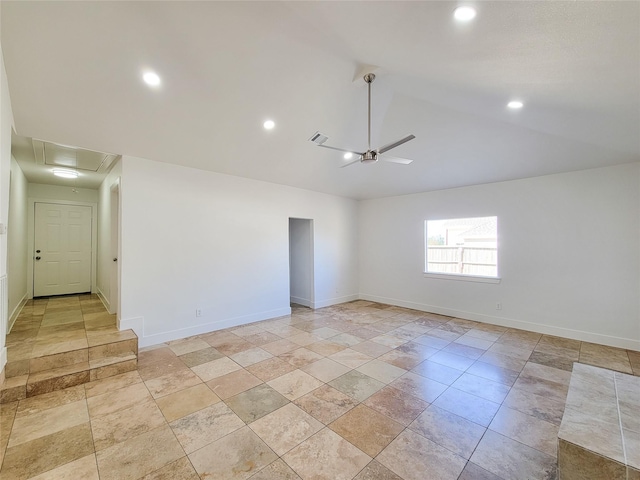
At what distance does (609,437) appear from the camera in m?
1.39

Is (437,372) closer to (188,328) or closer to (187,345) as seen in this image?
(187,345)

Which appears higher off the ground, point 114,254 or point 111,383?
point 114,254

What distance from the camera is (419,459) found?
196cm

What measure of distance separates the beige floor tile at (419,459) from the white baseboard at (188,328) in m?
3.59

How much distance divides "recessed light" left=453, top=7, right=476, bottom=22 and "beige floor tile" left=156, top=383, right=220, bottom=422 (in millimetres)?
3925

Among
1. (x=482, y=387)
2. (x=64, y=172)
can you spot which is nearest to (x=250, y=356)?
(x=482, y=387)

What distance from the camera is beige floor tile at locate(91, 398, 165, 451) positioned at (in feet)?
7.06

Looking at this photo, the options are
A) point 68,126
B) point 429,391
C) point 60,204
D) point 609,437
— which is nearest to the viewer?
point 609,437

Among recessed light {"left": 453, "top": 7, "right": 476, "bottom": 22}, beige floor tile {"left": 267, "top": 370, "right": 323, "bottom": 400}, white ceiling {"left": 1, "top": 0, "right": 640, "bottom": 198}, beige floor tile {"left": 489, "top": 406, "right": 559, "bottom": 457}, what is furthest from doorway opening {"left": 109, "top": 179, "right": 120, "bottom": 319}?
beige floor tile {"left": 489, "top": 406, "right": 559, "bottom": 457}

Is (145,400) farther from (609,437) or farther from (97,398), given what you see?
(609,437)

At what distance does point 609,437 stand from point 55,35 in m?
4.68

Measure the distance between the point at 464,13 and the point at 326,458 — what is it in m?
3.41

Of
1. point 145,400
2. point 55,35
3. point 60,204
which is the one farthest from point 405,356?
point 60,204

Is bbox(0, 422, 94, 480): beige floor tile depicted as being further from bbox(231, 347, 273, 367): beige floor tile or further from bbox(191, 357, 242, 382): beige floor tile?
bbox(231, 347, 273, 367): beige floor tile
